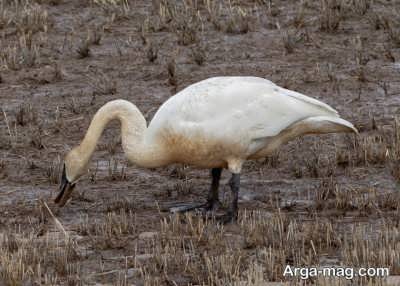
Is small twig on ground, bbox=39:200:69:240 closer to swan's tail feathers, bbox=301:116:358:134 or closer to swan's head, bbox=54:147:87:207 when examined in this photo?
swan's head, bbox=54:147:87:207

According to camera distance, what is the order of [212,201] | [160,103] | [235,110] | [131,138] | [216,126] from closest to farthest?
[216,126], [235,110], [131,138], [212,201], [160,103]

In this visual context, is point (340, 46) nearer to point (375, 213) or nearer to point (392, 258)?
point (375, 213)

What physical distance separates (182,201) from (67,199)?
1080 mm

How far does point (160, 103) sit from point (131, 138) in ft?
10.8

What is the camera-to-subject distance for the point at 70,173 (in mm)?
9891

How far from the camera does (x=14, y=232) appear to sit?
9.34 m

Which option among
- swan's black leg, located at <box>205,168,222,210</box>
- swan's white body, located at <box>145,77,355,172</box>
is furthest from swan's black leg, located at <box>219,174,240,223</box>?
swan's black leg, located at <box>205,168,222,210</box>

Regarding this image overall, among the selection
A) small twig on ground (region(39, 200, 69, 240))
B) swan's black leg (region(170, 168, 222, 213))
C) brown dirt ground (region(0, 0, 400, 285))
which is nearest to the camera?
small twig on ground (region(39, 200, 69, 240))

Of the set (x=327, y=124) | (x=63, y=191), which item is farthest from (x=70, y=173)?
(x=327, y=124)

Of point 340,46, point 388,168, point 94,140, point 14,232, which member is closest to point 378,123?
point 388,168

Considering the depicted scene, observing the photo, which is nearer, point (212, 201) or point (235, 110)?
point (235, 110)

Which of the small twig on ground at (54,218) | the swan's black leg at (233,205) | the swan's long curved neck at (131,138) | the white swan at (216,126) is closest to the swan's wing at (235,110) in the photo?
the white swan at (216,126)

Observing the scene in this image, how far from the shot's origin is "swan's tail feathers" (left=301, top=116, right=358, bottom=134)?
980 cm

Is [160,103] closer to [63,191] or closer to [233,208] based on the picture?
[63,191]
